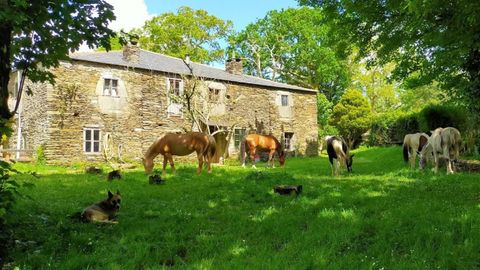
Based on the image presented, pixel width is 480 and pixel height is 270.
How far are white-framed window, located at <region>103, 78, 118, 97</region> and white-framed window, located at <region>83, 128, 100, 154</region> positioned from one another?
2559 millimetres

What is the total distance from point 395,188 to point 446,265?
628 centimetres

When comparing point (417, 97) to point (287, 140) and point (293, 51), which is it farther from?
point (287, 140)

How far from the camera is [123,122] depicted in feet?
93.7

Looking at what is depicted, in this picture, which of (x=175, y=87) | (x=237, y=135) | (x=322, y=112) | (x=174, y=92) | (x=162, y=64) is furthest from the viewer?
(x=322, y=112)

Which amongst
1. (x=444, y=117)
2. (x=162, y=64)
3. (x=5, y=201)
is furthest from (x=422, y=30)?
(x=162, y=64)

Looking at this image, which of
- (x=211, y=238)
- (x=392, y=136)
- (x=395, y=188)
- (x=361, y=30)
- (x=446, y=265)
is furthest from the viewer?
(x=392, y=136)

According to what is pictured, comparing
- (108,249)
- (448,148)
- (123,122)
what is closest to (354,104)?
(123,122)

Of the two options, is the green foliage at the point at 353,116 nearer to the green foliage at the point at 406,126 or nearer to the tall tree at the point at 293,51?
the tall tree at the point at 293,51

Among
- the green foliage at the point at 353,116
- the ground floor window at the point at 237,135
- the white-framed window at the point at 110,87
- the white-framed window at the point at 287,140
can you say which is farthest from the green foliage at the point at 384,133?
the white-framed window at the point at 110,87

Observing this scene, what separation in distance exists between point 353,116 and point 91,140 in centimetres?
2919

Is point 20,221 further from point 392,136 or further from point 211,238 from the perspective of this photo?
point 392,136

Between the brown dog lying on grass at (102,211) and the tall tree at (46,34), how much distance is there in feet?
8.18

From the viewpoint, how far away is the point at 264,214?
8.20 m

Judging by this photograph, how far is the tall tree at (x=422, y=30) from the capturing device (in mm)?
7934
